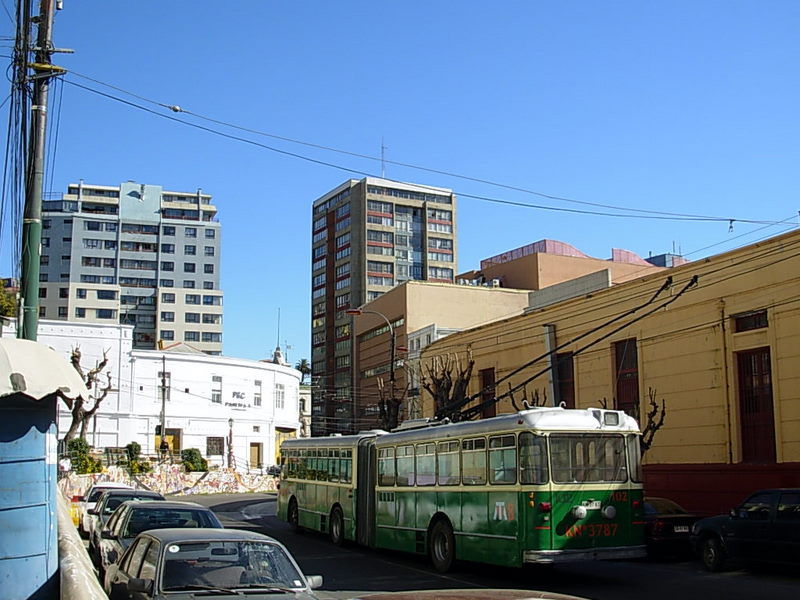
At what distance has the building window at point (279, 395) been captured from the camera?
7619 cm

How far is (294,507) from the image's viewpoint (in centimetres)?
2853

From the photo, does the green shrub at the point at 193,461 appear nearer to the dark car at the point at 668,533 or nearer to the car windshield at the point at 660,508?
the car windshield at the point at 660,508

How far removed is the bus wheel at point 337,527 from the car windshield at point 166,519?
30.3 feet

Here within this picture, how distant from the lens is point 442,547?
1836 cm

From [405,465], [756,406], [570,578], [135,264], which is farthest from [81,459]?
[135,264]

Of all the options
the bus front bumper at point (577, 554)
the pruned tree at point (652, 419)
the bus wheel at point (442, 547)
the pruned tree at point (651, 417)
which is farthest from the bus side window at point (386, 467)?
the pruned tree at point (652, 419)

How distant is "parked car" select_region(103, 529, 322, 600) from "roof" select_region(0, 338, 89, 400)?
74.5 inches

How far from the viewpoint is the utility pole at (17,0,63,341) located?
12672 millimetres

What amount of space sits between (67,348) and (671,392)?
1802 inches

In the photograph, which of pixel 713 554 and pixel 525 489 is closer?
pixel 525 489

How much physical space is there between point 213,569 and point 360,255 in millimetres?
111774

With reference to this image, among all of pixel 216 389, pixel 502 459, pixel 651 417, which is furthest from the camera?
pixel 216 389

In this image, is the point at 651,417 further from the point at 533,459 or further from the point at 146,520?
the point at 146,520

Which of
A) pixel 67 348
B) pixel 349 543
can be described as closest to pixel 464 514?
pixel 349 543
